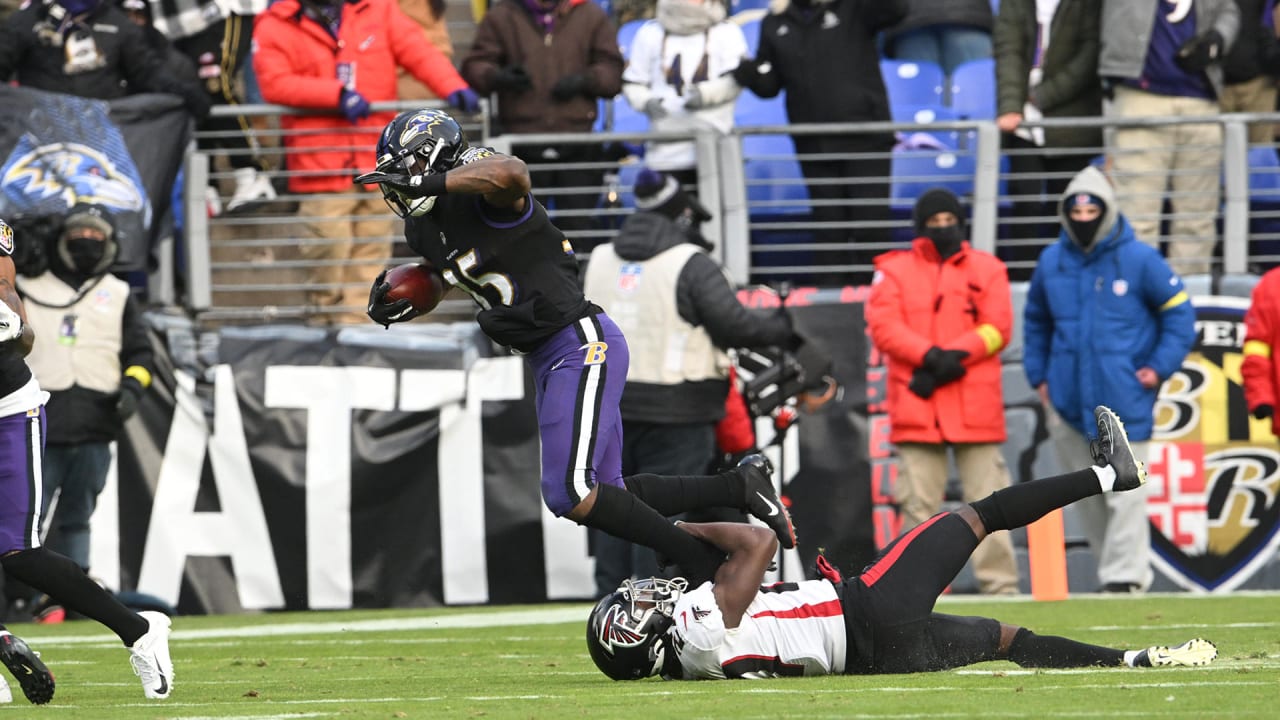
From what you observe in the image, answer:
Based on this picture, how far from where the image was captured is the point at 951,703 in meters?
5.36

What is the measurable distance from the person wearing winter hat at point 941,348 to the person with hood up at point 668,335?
73cm

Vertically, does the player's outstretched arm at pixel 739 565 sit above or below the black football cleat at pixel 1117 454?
below

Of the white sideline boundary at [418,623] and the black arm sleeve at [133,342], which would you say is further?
the black arm sleeve at [133,342]

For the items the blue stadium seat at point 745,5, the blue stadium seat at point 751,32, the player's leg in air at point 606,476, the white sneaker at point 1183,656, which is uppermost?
the blue stadium seat at point 745,5

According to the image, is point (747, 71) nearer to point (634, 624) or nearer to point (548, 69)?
point (548, 69)

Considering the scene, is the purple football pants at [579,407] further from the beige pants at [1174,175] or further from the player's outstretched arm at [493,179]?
the beige pants at [1174,175]

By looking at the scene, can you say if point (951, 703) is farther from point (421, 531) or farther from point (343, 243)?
point (343, 243)

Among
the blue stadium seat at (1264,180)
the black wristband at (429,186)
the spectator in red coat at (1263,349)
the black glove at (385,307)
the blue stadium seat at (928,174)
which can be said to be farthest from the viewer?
the blue stadium seat at (928,174)

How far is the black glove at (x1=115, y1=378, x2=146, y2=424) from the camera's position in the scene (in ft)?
35.9

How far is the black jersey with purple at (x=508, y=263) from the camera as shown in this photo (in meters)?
7.36

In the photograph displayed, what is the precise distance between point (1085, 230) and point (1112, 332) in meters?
0.59

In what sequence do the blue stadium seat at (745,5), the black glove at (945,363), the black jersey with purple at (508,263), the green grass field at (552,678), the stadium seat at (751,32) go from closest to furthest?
the green grass field at (552,678), the black jersey with purple at (508,263), the black glove at (945,363), the stadium seat at (751,32), the blue stadium seat at (745,5)

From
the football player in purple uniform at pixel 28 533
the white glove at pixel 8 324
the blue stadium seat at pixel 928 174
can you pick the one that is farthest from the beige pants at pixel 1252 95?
the white glove at pixel 8 324

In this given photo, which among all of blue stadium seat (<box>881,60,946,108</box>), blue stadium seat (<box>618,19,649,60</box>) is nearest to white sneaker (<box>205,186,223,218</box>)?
blue stadium seat (<box>618,19,649,60</box>)
